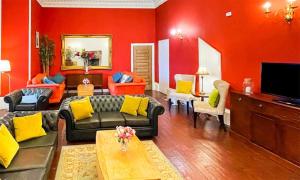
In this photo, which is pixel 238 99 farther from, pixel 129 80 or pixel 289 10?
pixel 129 80

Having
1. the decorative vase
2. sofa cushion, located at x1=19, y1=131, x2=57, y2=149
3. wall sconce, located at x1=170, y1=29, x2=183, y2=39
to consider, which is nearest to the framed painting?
wall sconce, located at x1=170, y1=29, x2=183, y2=39

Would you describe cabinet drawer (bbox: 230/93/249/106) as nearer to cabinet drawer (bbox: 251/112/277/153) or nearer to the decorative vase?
cabinet drawer (bbox: 251/112/277/153)

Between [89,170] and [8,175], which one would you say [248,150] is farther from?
[8,175]

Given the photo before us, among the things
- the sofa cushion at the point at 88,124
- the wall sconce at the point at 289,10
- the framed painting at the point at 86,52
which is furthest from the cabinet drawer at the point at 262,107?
the framed painting at the point at 86,52

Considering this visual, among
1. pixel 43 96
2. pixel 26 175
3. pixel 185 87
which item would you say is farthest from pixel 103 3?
pixel 26 175

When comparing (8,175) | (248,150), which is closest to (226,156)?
(248,150)

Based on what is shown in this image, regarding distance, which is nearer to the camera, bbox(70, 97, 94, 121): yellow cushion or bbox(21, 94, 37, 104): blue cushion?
bbox(70, 97, 94, 121): yellow cushion

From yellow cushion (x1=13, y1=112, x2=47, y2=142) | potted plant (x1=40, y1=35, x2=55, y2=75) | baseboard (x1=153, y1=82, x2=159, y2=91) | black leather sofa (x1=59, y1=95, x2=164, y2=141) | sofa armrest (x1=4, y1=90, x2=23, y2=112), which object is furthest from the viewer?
baseboard (x1=153, y1=82, x2=159, y2=91)

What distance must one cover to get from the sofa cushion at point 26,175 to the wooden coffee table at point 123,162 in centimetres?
64

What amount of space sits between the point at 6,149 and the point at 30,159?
30 cm

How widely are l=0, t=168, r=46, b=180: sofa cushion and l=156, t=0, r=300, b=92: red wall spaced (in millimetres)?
4334

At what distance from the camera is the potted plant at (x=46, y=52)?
11688 mm

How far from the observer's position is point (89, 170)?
13.9ft

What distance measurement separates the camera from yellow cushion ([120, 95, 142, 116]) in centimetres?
602
